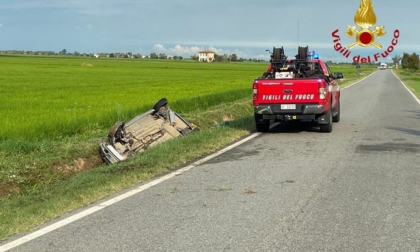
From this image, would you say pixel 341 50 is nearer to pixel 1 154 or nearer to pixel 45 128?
pixel 45 128

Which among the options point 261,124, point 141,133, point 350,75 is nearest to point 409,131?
point 261,124

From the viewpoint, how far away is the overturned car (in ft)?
32.3

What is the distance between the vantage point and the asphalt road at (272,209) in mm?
4641

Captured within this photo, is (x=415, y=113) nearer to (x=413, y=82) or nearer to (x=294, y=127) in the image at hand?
(x=294, y=127)

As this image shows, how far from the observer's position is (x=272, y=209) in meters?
5.78

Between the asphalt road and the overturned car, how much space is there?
6.92 ft

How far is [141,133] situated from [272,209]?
562cm

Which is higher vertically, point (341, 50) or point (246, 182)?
point (341, 50)

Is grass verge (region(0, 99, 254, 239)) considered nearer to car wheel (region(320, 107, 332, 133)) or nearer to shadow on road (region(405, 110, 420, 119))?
car wheel (region(320, 107, 332, 133))

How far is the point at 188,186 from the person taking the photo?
Answer: 22.9 feet

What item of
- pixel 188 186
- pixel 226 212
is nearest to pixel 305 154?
pixel 188 186

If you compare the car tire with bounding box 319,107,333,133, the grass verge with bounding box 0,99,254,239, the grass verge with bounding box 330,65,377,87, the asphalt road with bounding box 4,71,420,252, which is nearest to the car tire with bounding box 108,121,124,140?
the grass verge with bounding box 0,99,254,239

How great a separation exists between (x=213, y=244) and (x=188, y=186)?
2434 millimetres

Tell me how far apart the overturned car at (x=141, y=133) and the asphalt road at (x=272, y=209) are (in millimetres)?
2108
